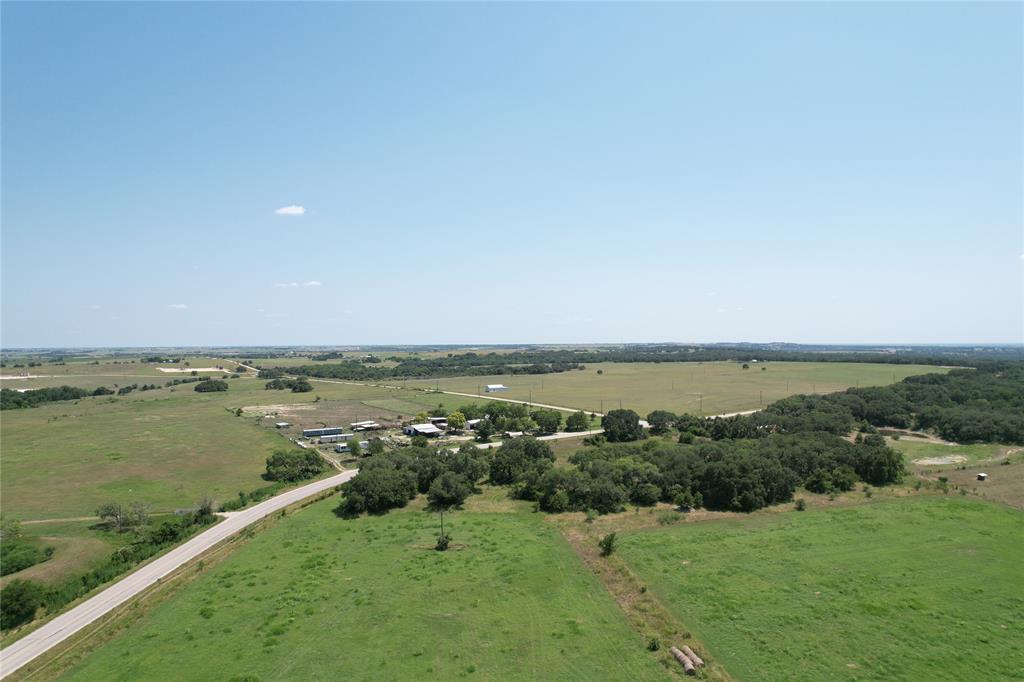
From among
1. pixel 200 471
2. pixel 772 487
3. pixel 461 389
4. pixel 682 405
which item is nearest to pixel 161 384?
pixel 461 389

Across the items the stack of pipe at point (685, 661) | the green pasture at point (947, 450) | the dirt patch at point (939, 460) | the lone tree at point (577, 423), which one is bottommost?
the stack of pipe at point (685, 661)

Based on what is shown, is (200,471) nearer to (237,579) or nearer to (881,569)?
(237,579)

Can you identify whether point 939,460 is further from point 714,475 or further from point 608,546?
point 608,546

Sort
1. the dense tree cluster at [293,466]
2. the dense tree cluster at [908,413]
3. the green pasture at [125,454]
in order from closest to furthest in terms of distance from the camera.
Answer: the green pasture at [125,454]
the dense tree cluster at [293,466]
the dense tree cluster at [908,413]

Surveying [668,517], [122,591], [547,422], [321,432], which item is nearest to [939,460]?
[668,517]

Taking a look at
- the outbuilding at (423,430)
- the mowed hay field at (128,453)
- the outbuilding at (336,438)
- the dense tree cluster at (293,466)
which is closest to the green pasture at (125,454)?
the mowed hay field at (128,453)

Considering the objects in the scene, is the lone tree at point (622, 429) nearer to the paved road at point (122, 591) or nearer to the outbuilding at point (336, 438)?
the outbuilding at point (336, 438)

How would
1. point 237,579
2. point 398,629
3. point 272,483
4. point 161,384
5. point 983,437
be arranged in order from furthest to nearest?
1. point 161,384
2. point 983,437
3. point 272,483
4. point 237,579
5. point 398,629
